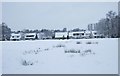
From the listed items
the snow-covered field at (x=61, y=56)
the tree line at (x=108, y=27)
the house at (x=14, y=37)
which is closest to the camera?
the snow-covered field at (x=61, y=56)

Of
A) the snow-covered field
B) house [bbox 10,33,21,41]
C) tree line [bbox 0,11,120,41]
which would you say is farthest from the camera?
tree line [bbox 0,11,120,41]

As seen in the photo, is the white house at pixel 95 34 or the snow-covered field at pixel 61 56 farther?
the white house at pixel 95 34

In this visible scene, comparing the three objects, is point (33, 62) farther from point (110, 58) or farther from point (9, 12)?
point (110, 58)

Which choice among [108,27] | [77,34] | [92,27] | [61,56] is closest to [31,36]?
[61,56]

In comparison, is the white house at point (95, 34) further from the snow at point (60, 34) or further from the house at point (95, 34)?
the snow at point (60, 34)

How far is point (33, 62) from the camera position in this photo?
3.61 m

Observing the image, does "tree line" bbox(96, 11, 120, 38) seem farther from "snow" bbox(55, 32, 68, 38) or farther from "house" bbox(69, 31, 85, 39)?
"snow" bbox(55, 32, 68, 38)

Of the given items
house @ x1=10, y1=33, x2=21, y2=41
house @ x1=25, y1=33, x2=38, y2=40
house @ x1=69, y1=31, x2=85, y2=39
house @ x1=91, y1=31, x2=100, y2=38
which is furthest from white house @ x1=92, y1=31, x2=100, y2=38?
house @ x1=10, y1=33, x2=21, y2=41

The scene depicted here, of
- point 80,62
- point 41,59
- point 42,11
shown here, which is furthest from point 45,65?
point 42,11

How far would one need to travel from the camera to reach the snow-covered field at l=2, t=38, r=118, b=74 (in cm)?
342

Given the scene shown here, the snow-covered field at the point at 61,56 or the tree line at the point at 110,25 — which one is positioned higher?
the tree line at the point at 110,25

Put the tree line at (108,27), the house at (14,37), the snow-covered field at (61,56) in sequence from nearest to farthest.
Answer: the snow-covered field at (61,56)
the house at (14,37)
the tree line at (108,27)

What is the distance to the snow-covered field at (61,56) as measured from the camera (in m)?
3.42

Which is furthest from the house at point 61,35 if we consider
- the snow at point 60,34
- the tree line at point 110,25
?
the tree line at point 110,25
